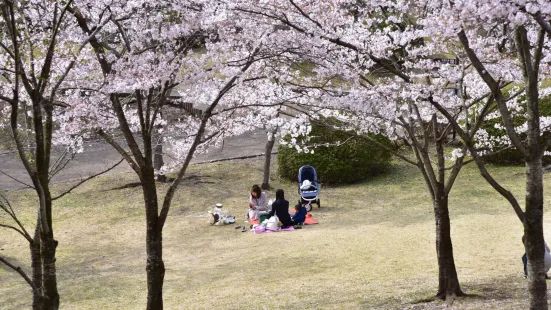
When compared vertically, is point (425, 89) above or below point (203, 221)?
above

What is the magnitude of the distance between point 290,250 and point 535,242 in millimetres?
6262

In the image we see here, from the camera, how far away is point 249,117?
9.79 metres

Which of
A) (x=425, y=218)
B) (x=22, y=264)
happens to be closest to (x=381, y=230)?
(x=425, y=218)

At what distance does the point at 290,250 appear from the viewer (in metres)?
11.7

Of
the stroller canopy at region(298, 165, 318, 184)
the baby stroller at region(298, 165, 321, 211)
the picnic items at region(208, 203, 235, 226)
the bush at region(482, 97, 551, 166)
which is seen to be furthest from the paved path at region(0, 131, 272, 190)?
the bush at region(482, 97, 551, 166)

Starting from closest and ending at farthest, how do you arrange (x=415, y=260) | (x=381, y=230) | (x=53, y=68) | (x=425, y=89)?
(x=425, y=89), (x=53, y=68), (x=415, y=260), (x=381, y=230)

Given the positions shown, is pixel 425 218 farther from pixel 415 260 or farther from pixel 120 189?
pixel 120 189

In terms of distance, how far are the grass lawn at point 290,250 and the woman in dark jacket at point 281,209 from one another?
383 millimetres

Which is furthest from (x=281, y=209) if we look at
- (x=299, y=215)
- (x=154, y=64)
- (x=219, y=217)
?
(x=154, y=64)

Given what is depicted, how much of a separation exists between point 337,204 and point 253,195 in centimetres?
222

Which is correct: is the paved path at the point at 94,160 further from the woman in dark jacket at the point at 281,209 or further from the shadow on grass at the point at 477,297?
the shadow on grass at the point at 477,297

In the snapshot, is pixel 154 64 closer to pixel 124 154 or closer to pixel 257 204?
pixel 124 154

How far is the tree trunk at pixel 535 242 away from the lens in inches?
224

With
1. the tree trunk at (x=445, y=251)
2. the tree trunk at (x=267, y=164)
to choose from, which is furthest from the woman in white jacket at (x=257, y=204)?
the tree trunk at (x=445, y=251)
